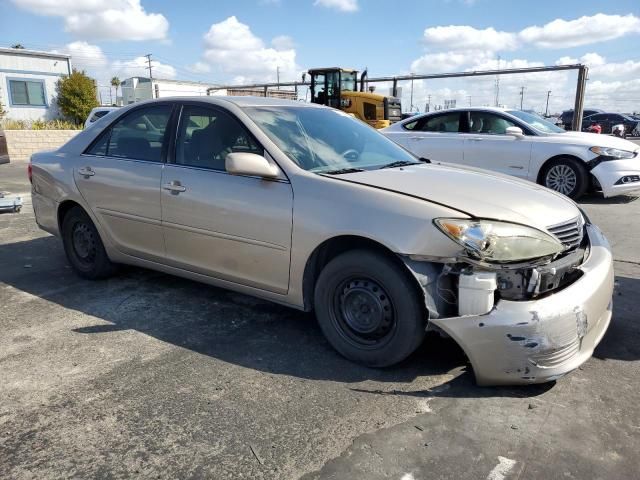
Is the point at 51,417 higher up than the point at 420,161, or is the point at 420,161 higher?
the point at 420,161

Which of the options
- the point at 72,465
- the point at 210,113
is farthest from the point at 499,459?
the point at 210,113

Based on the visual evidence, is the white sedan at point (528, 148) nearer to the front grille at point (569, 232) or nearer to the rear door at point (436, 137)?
the rear door at point (436, 137)

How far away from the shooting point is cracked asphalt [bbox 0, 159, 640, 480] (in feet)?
7.57

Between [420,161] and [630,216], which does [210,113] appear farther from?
[630,216]

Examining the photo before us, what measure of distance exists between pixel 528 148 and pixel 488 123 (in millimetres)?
892

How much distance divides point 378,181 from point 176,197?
5.10ft

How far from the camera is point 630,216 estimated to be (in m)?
7.38

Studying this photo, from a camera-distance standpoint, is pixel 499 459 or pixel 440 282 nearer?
pixel 499 459

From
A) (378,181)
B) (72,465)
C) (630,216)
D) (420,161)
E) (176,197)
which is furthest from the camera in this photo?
(630,216)

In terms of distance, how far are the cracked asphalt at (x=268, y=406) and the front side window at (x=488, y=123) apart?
5563mm

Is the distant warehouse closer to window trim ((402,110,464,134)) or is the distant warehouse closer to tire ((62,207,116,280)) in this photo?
window trim ((402,110,464,134))

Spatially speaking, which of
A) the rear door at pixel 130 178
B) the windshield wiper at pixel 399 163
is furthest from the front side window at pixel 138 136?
the windshield wiper at pixel 399 163

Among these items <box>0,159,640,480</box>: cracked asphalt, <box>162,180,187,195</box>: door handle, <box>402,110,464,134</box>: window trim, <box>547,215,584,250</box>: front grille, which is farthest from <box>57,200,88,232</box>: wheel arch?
<box>402,110,464,134</box>: window trim

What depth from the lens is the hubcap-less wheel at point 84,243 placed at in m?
4.70
